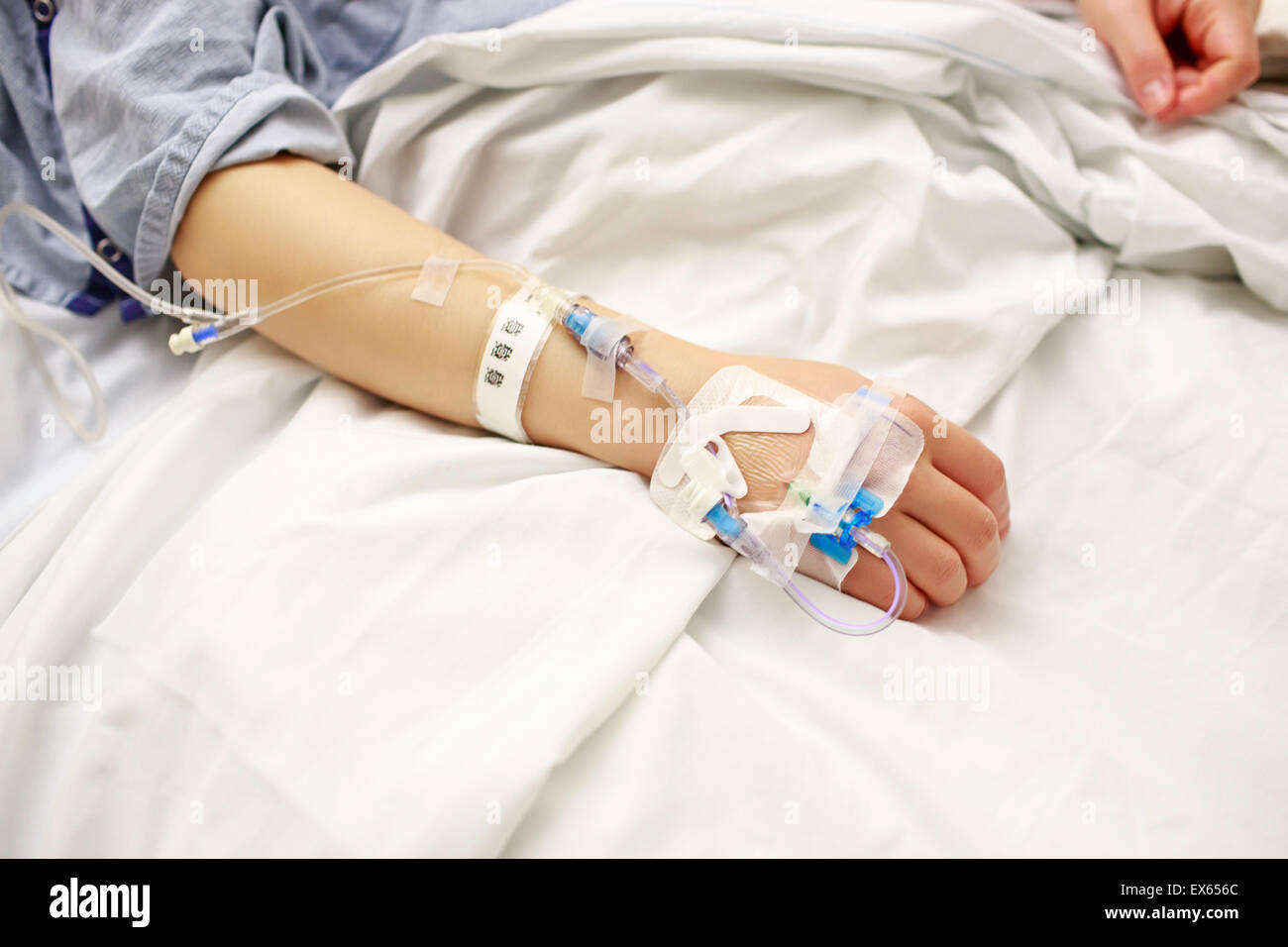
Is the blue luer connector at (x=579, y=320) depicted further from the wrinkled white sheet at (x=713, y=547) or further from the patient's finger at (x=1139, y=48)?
the patient's finger at (x=1139, y=48)

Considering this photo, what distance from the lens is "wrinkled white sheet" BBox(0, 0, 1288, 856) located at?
0.62 metres

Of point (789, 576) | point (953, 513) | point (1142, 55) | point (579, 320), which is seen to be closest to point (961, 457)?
point (953, 513)

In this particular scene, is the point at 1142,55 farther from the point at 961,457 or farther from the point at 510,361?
the point at 510,361

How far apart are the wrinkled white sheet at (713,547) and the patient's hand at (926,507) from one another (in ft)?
0.13

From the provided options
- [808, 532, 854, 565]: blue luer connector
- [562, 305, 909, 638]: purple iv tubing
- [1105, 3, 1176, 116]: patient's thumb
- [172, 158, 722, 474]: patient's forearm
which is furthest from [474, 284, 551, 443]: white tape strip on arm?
[1105, 3, 1176, 116]: patient's thumb

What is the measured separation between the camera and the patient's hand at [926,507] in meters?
0.75

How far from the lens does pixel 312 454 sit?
770 mm

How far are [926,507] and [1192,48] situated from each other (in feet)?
2.26

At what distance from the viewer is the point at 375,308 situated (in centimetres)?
84

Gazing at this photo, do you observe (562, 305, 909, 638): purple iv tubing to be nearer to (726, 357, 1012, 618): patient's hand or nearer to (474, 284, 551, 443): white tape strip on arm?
(726, 357, 1012, 618): patient's hand

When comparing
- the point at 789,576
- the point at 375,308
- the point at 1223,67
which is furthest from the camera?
the point at 1223,67

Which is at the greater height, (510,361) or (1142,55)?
(1142,55)
